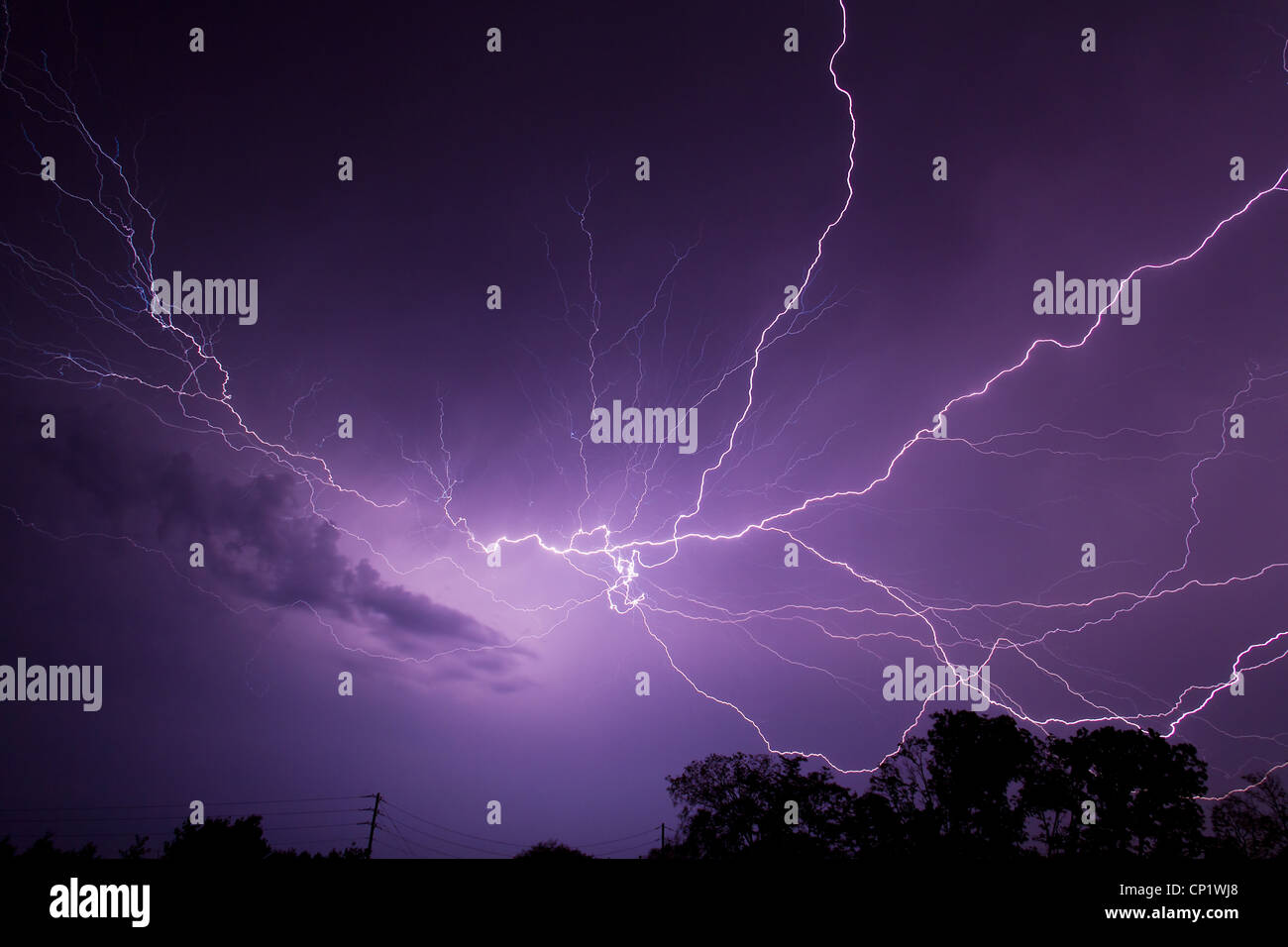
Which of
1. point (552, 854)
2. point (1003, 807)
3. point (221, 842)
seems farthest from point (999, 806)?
point (221, 842)

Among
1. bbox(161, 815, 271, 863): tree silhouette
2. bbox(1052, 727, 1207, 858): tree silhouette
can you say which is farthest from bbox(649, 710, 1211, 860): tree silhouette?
bbox(161, 815, 271, 863): tree silhouette

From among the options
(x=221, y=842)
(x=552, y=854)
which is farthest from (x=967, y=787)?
(x=221, y=842)

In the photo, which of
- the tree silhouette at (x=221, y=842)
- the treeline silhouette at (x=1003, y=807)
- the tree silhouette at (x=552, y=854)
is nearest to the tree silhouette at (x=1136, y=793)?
the treeline silhouette at (x=1003, y=807)

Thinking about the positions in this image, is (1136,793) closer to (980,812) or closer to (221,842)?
(980,812)

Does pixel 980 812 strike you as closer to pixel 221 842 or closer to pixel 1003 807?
pixel 1003 807

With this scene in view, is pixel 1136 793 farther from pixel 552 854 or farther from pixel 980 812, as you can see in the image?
pixel 552 854

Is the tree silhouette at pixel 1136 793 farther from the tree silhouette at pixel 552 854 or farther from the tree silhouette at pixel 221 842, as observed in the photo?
the tree silhouette at pixel 221 842

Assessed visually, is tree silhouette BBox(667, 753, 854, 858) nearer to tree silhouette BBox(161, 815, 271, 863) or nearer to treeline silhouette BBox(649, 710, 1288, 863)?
treeline silhouette BBox(649, 710, 1288, 863)

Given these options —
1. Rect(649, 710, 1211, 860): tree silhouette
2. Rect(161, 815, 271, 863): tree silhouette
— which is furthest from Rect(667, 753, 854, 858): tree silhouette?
Rect(161, 815, 271, 863): tree silhouette
